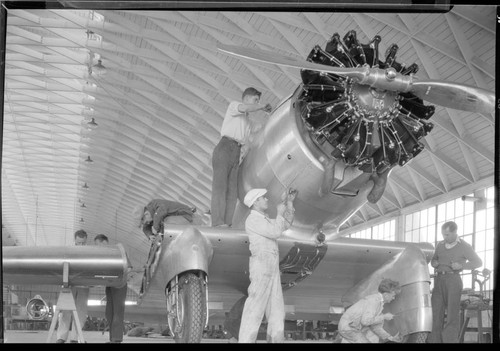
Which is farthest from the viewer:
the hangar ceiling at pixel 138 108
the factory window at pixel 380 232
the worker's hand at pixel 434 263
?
the factory window at pixel 380 232

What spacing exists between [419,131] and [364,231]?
211 cm

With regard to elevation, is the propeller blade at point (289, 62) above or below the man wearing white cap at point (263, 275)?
above

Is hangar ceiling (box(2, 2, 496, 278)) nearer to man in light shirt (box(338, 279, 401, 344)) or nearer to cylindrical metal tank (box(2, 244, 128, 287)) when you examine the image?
cylindrical metal tank (box(2, 244, 128, 287))

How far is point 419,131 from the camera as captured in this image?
24.7ft

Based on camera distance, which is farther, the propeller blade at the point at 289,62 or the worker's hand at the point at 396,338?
the worker's hand at the point at 396,338

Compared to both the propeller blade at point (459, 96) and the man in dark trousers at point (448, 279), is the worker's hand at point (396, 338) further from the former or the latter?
the propeller blade at point (459, 96)

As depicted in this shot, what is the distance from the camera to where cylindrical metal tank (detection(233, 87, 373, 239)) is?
768cm

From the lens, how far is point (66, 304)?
741 centimetres

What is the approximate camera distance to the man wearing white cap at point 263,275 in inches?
262

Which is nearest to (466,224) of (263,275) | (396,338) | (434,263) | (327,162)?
(434,263)

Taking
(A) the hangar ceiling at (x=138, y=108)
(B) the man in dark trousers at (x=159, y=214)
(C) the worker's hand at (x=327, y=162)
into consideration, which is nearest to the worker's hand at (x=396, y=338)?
(A) the hangar ceiling at (x=138, y=108)

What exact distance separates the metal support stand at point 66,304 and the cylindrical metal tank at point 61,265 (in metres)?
0.10

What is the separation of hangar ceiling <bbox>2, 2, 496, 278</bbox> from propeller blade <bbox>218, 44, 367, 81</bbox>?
356mm

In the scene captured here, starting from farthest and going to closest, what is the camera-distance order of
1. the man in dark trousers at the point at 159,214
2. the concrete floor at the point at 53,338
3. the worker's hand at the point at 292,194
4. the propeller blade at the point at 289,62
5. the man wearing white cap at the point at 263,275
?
the man in dark trousers at the point at 159,214
the worker's hand at the point at 292,194
the propeller blade at the point at 289,62
the man wearing white cap at the point at 263,275
the concrete floor at the point at 53,338
